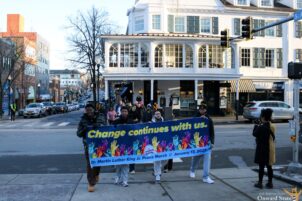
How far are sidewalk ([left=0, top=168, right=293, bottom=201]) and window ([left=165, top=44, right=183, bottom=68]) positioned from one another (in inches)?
967

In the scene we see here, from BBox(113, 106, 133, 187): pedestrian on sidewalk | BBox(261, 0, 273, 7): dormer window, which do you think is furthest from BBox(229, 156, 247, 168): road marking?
BBox(261, 0, 273, 7): dormer window

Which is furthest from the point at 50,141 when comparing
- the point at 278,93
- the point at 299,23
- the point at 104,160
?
the point at 299,23

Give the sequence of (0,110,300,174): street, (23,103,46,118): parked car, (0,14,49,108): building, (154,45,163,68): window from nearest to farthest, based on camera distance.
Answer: (0,110,300,174): street, (154,45,163,68): window, (23,103,46,118): parked car, (0,14,49,108): building

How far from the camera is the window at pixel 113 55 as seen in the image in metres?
33.3

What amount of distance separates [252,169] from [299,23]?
3327 centimetres

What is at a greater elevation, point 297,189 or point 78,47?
point 78,47

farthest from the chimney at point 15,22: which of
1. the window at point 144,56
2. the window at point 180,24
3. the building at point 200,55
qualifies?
the window at point 144,56

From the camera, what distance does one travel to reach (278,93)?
3931 cm

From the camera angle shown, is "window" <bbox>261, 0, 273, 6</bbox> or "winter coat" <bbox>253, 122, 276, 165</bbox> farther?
"window" <bbox>261, 0, 273, 6</bbox>

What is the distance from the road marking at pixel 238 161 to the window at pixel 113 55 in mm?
22025

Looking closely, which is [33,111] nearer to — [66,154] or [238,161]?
[66,154]

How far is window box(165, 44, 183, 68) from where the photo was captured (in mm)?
34094

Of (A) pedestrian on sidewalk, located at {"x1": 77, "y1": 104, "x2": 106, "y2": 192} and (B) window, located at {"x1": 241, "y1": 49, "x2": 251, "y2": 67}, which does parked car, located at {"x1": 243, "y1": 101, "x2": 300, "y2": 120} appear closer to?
(B) window, located at {"x1": 241, "y1": 49, "x2": 251, "y2": 67}

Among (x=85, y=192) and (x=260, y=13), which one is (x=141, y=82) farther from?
(x=85, y=192)
